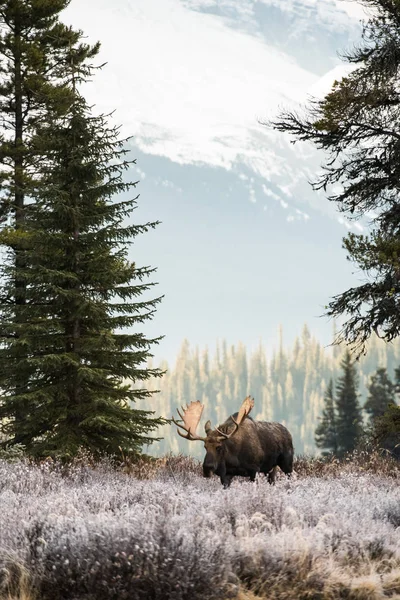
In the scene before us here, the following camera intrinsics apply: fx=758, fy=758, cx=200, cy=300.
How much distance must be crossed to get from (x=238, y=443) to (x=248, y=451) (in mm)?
278

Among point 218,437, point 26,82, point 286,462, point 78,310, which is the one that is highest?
point 26,82


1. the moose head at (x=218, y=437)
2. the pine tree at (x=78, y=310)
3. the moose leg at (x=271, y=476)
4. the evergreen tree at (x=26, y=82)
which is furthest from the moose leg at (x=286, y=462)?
the evergreen tree at (x=26, y=82)

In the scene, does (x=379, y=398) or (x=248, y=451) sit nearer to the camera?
(x=248, y=451)

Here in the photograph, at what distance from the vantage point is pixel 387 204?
15.6m

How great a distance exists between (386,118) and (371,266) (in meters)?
3.06

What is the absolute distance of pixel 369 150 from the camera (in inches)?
611

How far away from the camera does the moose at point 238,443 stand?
42.3ft

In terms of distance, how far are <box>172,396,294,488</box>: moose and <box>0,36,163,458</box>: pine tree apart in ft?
10.4

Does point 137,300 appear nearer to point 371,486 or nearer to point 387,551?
point 371,486

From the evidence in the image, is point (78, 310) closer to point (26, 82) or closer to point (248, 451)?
point (248, 451)

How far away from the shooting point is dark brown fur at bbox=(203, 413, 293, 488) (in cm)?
1288

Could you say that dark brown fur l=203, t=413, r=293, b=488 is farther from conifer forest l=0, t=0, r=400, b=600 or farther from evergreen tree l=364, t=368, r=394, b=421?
evergreen tree l=364, t=368, r=394, b=421

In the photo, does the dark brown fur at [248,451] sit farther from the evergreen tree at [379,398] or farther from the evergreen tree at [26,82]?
the evergreen tree at [379,398]

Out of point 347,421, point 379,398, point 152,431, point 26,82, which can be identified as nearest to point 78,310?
point 152,431
